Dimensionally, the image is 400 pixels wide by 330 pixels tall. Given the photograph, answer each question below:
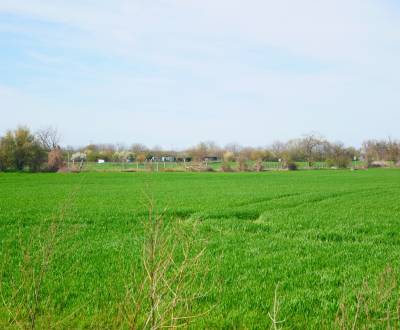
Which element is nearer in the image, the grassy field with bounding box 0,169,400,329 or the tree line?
the grassy field with bounding box 0,169,400,329

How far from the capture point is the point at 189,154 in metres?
103

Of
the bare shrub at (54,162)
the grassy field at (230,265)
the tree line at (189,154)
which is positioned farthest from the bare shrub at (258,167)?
the grassy field at (230,265)

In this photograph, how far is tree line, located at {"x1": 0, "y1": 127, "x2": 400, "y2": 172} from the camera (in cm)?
6334

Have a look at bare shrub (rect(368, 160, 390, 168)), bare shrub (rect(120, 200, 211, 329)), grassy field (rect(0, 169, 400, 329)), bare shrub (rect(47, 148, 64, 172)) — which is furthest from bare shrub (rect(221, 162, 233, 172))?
bare shrub (rect(120, 200, 211, 329))

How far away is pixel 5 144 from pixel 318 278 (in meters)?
62.9

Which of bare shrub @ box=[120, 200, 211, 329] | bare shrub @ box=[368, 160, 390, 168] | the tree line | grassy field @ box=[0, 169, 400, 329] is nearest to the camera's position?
bare shrub @ box=[120, 200, 211, 329]

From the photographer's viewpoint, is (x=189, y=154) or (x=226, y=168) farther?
(x=189, y=154)

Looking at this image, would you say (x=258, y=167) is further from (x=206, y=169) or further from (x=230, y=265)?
(x=230, y=265)

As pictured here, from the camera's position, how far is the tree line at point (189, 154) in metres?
63.3

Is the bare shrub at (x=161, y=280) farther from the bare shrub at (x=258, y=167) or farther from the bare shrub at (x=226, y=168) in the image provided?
the bare shrub at (x=258, y=167)

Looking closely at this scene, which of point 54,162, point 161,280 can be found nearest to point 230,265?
point 161,280

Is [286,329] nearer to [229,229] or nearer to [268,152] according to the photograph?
[229,229]

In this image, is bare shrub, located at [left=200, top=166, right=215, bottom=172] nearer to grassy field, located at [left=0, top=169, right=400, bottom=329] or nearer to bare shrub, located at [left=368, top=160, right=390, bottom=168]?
bare shrub, located at [left=368, top=160, right=390, bottom=168]

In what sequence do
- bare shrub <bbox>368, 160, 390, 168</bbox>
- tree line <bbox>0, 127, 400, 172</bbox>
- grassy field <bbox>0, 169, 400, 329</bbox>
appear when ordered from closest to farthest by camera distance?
1. grassy field <bbox>0, 169, 400, 329</bbox>
2. tree line <bbox>0, 127, 400, 172</bbox>
3. bare shrub <bbox>368, 160, 390, 168</bbox>
